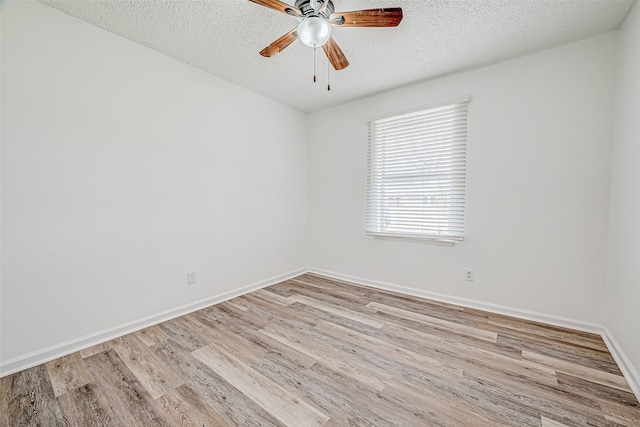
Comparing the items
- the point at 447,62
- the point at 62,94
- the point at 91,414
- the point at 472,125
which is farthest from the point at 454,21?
the point at 91,414

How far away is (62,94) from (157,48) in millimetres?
860

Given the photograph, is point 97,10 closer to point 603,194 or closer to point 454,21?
point 454,21

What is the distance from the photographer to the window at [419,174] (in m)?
2.76

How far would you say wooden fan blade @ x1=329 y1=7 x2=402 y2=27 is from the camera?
5.04 feet

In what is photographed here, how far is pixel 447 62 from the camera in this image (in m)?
2.51

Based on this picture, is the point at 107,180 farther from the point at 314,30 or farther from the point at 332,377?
the point at 332,377

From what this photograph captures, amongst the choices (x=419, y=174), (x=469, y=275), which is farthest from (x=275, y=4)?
(x=469, y=275)

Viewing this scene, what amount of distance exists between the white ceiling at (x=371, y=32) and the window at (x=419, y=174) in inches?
19.8

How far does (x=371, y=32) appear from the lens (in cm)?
205

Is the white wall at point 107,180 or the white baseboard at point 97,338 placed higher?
the white wall at point 107,180

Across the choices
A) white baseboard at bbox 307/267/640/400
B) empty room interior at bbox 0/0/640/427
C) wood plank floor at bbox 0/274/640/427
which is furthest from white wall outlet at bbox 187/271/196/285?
white baseboard at bbox 307/267/640/400

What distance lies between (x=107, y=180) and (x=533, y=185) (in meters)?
3.71

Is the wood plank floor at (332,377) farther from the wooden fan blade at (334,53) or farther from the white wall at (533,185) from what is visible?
the wooden fan blade at (334,53)

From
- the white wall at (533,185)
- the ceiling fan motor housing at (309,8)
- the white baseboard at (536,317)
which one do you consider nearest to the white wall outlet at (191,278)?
the white baseboard at (536,317)
